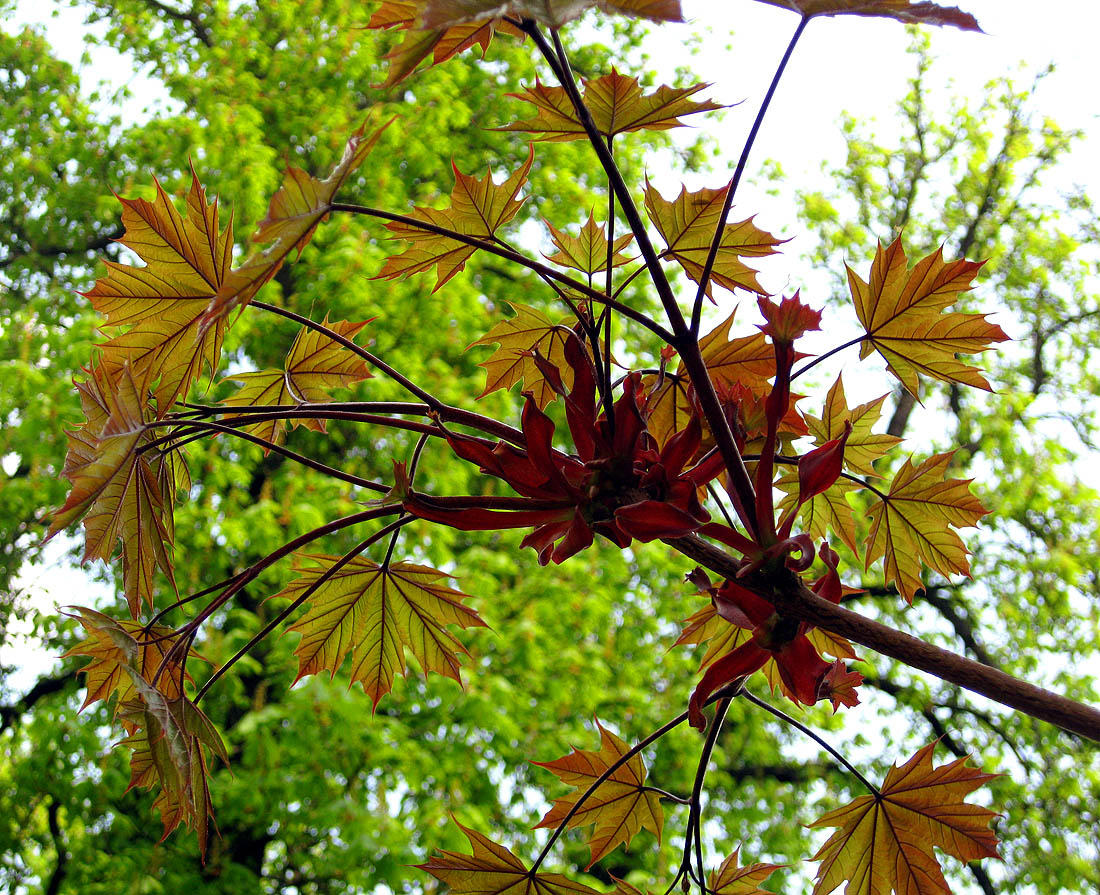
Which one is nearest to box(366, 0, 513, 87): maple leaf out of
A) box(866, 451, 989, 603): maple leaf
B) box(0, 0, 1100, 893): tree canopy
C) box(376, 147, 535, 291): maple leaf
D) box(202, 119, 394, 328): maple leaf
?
box(202, 119, 394, 328): maple leaf

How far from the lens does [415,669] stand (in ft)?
13.1

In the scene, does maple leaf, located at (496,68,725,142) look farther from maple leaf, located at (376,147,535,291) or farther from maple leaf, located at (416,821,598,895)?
maple leaf, located at (416,821,598,895)

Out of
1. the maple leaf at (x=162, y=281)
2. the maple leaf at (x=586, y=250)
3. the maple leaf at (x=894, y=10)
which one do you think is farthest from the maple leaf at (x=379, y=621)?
the maple leaf at (x=894, y=10)

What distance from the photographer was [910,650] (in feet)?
1.34

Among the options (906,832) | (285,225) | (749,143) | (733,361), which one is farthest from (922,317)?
(285,225)

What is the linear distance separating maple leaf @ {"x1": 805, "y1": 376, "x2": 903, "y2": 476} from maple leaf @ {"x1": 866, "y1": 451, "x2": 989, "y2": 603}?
3 cm

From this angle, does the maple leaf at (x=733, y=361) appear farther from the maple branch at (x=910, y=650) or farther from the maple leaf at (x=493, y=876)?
the maple leaf at (x=493, y=876)

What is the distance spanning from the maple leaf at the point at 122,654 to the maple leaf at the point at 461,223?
0.36m

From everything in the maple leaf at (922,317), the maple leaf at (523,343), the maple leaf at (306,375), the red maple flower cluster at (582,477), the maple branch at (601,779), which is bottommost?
the maple branch at (601,779)

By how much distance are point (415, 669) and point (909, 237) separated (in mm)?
5429

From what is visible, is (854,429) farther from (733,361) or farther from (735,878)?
(735,878)

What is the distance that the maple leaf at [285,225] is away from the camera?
0.49m

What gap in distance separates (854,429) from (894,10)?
46 centimetres

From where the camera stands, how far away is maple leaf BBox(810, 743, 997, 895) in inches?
26.7
